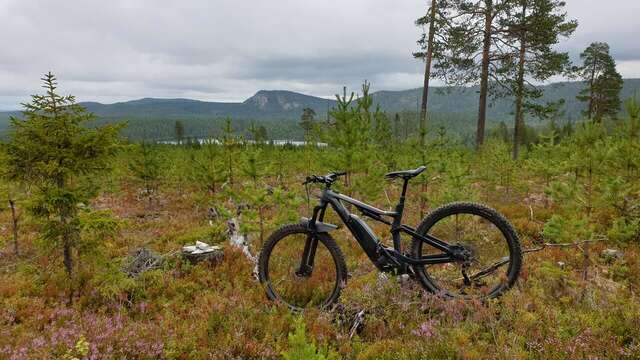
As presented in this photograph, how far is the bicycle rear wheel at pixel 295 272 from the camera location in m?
5.25

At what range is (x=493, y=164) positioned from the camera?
15.7m

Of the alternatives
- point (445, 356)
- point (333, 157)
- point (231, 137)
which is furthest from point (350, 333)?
point (231, 137)

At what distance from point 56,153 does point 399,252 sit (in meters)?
5.28

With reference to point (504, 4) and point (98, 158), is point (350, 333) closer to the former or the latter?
point (98, 158)

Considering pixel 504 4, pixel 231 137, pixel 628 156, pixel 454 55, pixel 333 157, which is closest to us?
pixel 628 156

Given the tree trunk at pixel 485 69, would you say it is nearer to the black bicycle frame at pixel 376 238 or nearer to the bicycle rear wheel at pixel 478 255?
the bicycle rear wheel at pixel 478 255

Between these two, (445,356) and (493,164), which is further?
(493,164)

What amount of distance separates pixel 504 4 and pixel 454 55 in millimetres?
3614

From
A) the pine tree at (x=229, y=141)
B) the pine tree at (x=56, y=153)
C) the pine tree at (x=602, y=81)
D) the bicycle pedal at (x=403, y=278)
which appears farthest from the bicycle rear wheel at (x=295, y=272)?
the pine tree at (x=602, y=81)

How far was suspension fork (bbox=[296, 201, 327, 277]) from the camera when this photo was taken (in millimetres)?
5188

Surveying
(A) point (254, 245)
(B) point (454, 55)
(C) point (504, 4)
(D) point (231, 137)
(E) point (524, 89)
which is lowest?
(A) point (254, 245)

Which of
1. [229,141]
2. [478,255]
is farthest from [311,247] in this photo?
[229,141]

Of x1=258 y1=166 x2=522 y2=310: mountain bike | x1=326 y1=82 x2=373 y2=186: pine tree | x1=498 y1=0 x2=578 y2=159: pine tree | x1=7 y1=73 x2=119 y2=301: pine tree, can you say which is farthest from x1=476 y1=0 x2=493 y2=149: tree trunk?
x1=7 y1=73 x2=119 y2=301: pine tree

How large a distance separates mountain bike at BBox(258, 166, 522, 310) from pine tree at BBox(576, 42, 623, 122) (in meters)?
41.8
